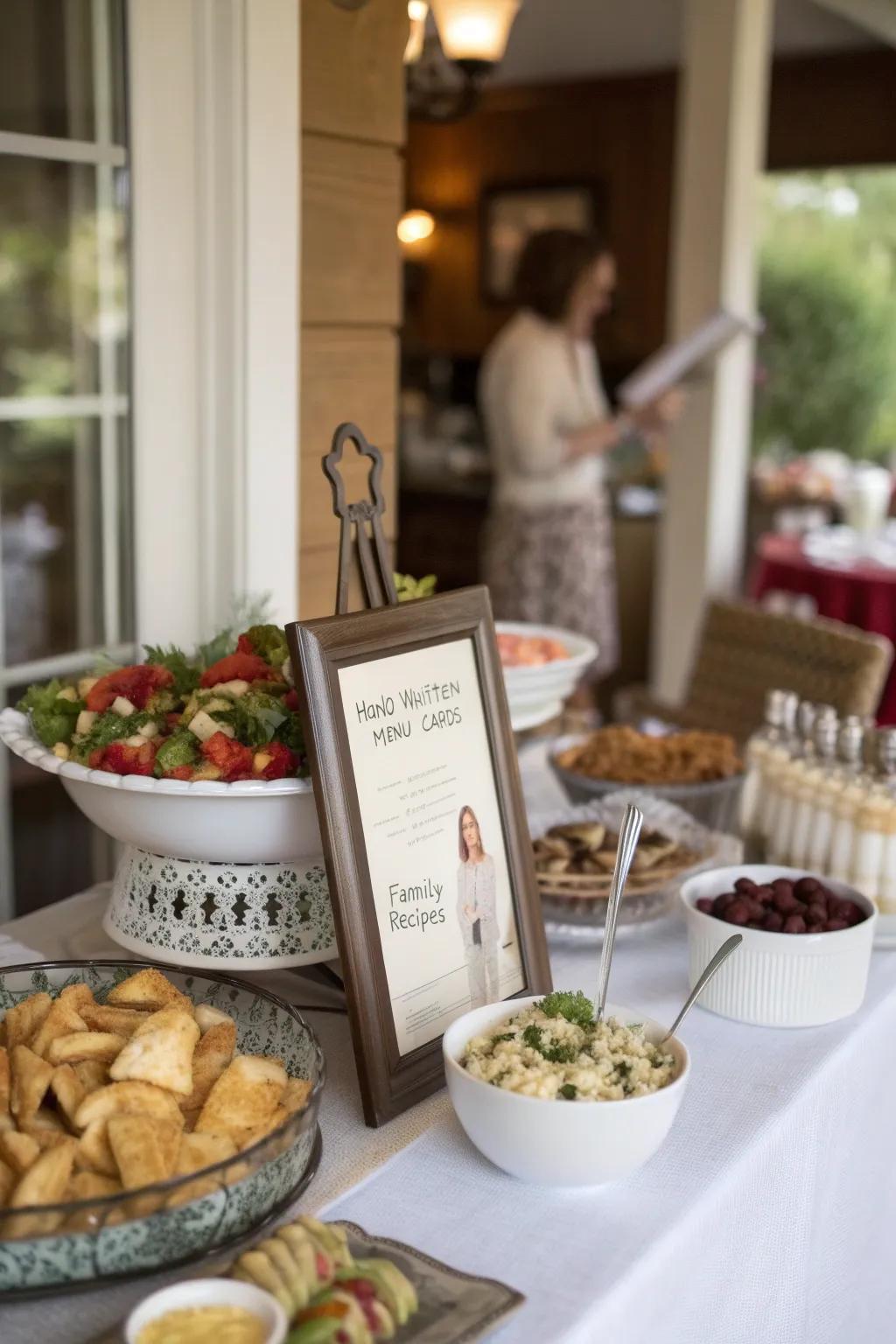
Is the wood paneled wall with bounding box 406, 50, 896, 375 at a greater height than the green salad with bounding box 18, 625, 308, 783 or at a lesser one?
greater

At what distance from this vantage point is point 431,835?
111cm

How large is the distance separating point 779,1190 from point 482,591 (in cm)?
53

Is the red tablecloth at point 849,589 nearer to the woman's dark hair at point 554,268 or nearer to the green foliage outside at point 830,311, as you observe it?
the woman's dark hair at point 554,268

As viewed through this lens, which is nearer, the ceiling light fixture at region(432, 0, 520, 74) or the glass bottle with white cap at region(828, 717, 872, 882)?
the glass bottle with white cap at region(828, 717, 872, 882)

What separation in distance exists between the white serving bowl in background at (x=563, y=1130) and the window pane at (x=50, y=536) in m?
1.19

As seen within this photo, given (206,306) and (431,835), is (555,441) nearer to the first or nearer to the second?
(206,306)

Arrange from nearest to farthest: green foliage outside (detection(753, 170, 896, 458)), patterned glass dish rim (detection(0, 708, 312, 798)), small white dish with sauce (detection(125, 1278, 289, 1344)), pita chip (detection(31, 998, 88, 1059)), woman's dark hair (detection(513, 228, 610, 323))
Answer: small white dish with sauce (detection(125, 1278, 289, 1344)) < pita chip (detection(31, 998, 88, 1059)) < patterned glass dish rim (detection(0, 708, 312, 798)) < woman's dark hair (detection(513, 228, 610, 323)) < green foliage outside (detection(753, 170, 896, 458))

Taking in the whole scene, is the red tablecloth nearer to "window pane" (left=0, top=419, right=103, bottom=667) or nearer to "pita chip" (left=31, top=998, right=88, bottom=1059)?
"window pane" (left=0, top=419, right=103, bottom=667)

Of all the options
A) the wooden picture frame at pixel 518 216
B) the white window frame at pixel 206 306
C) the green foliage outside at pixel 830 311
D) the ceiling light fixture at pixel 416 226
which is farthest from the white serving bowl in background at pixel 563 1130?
the ceiling light fixture at pixel 416 226

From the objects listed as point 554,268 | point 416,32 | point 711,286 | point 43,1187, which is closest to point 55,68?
point 416,32

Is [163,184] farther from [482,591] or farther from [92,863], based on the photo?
[92,863]

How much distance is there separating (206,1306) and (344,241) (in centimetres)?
152

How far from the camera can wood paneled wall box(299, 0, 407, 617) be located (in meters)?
1.84

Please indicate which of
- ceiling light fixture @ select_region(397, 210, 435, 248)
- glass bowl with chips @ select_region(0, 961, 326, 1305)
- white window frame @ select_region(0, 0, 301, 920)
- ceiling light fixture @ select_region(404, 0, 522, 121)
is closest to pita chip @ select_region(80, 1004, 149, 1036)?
glass bowl with chips @ select_region(0, 961, 326, 1305)
